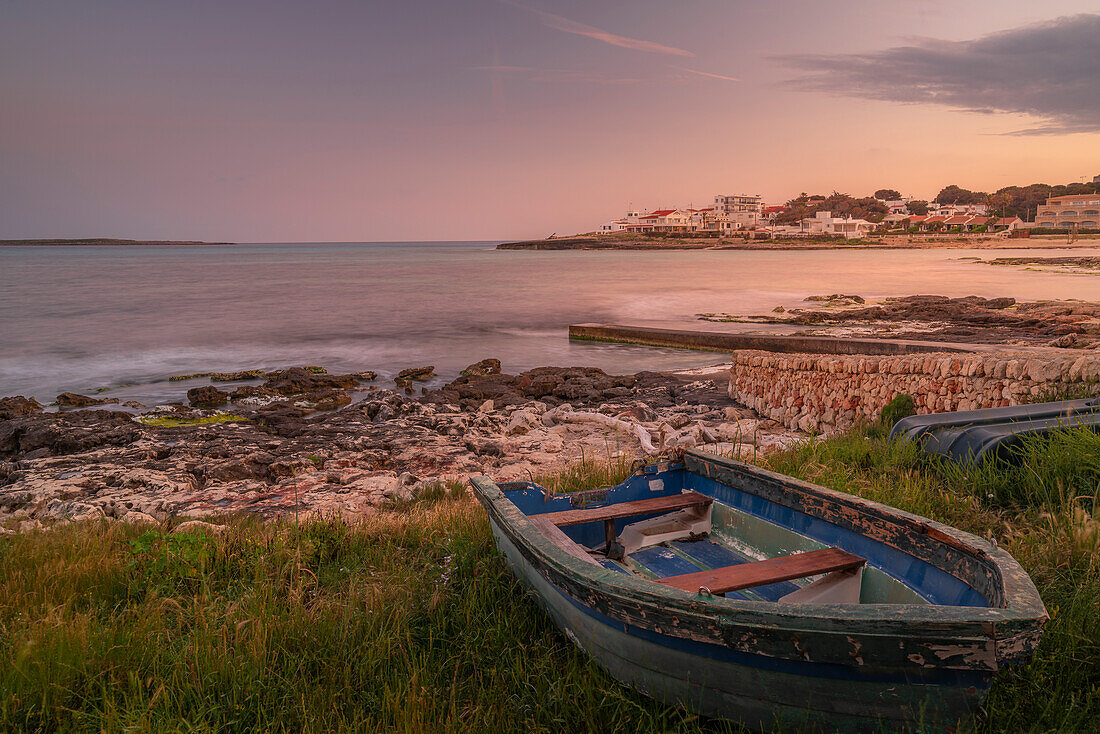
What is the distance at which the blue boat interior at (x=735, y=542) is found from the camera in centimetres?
333

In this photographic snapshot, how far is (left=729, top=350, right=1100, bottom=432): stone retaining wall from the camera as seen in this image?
775 centimetres

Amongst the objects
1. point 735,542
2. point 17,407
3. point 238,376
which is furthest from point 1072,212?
point 17,407

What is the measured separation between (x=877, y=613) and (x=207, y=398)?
1619 cm

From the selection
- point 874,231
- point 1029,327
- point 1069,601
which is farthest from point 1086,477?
point 874,231

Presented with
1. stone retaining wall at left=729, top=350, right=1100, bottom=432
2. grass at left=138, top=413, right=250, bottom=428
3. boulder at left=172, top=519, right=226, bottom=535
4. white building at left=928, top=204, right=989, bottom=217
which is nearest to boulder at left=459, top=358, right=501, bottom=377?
grass at left=138, top=413, right=250, bottom=428

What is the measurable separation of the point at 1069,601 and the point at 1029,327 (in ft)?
69.9

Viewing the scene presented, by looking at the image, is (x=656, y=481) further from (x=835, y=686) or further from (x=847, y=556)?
(x=835, y=686)

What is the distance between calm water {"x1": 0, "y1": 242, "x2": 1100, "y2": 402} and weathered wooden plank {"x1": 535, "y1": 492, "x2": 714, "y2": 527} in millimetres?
15086

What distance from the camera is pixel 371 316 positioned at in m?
34.2

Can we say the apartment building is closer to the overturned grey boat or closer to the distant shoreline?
the distant shoreline

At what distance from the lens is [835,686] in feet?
7.90

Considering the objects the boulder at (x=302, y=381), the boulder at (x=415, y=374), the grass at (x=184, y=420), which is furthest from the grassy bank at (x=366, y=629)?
the boulder at (x=415, y=374)

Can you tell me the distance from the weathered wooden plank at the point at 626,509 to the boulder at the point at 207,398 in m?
13.4

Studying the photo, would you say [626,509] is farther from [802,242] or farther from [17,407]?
[802,242]
